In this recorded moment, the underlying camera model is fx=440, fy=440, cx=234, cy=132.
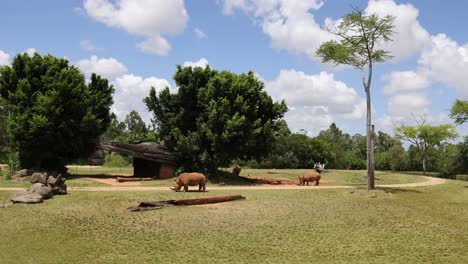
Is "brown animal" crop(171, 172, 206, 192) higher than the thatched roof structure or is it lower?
lower

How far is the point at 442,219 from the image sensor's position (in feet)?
59.4

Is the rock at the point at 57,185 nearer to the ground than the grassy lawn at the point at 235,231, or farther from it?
farther from it

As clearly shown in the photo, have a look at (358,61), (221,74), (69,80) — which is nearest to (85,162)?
(69,80)

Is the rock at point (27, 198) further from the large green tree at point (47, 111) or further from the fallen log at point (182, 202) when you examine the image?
the large green tree at point (47, 111)

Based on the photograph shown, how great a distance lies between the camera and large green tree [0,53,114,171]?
95.4 ft

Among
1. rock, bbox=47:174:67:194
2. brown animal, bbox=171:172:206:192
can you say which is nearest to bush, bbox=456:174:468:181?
brown animal, bbox=171:172:206:192

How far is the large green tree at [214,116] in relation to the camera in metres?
30.1

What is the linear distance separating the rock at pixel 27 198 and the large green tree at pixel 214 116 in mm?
12942

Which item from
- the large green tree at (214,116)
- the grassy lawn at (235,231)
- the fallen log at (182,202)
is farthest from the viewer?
the large green tree at (214,116)

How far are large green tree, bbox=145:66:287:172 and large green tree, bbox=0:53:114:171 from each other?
5254 mm

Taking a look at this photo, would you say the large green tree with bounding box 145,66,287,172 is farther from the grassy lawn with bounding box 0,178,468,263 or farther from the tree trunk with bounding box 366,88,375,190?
the grassy lawn with bounding box 0,178,468,263

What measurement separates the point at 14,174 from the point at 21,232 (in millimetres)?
16218

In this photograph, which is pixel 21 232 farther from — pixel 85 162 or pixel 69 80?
pixel 85 162

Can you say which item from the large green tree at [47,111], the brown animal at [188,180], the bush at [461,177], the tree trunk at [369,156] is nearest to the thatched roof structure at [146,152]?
the large green tree at [47,111]
